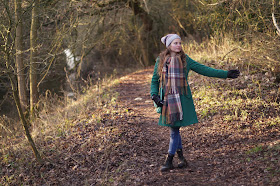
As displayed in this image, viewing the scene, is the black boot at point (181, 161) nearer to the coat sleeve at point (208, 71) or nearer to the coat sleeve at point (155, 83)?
the coat sleeve at point (155, 83)

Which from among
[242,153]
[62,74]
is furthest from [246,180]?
[62,74]

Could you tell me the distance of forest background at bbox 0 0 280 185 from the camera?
6.59 meters

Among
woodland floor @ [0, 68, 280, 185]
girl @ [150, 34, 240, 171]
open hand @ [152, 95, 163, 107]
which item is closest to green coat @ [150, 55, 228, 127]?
girl @ [150, 34, 240, 171]

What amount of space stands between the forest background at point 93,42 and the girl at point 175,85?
2572 mm

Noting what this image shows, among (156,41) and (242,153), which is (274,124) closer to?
(242,153)

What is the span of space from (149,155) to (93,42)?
10.2 meters

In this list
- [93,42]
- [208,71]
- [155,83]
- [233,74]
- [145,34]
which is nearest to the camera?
[233,74]

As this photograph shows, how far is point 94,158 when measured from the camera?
503 cm

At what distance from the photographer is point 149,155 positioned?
16.4 ft

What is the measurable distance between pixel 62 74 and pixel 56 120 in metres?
7.18

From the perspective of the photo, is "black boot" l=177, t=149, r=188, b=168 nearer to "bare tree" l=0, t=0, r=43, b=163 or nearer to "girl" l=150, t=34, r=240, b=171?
"girl" l=150, t=34, r=240, b=171

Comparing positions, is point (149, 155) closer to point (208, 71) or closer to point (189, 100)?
point (189, 100)

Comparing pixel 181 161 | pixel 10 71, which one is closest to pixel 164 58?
pixel 181 161

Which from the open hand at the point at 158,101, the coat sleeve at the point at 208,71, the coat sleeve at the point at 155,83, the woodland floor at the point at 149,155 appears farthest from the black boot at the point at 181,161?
the coat sleeve at the point at 208,71
